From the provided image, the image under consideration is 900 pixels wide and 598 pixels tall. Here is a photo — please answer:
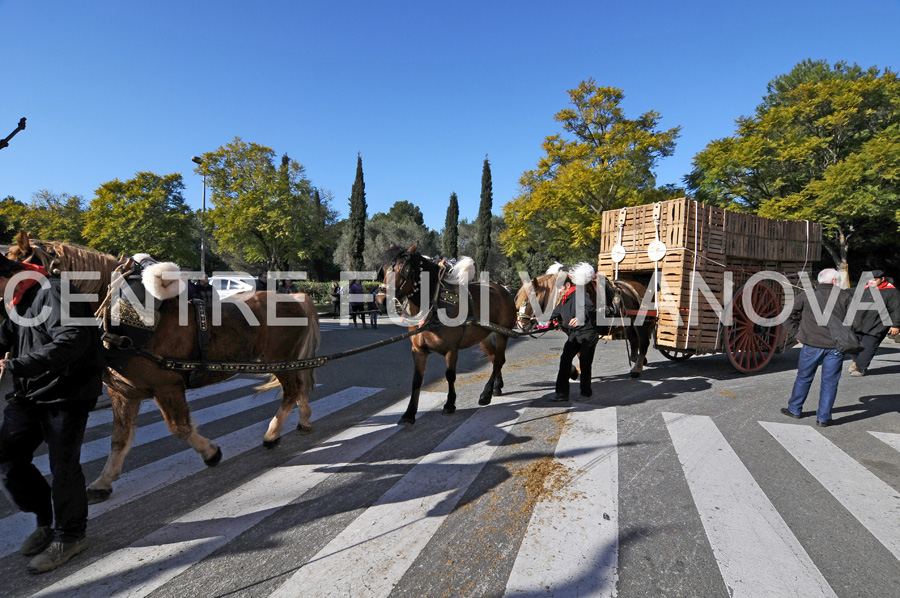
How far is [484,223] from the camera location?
4416 centimetres

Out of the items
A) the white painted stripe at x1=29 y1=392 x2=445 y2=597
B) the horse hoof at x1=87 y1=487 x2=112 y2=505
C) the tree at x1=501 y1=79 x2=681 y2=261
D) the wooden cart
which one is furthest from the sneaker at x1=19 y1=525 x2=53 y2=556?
the tree at x1=501 y1=79 x2=681 y2=261

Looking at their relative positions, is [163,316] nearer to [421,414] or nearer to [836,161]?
[421,414]

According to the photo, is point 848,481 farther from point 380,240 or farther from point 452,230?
point 452,230

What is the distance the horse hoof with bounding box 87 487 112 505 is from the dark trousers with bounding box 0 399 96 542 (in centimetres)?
67

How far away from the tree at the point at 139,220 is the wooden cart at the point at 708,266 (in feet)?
111

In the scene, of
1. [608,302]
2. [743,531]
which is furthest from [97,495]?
[608,302]

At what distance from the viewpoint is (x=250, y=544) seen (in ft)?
8.97

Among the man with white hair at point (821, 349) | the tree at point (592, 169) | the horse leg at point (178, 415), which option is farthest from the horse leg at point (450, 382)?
the tree at point (592, 169)

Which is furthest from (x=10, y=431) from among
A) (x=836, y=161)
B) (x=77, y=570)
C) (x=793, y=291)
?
(x=836, y=161)

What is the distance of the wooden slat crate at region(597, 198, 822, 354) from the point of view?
6.88 meters

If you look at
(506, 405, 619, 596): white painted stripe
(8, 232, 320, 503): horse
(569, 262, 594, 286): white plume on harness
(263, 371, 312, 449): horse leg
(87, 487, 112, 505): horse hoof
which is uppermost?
(569, 262, 594, 286): white plume on harness

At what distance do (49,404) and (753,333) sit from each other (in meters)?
9.30

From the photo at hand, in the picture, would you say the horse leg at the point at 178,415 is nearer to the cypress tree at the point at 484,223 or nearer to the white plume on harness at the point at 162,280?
the white plume on harness at the point at 162,280

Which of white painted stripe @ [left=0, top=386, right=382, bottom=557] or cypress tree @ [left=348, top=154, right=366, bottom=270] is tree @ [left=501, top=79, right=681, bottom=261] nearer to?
cypress tree @ [left=348, top=154, right=366, bottom=270]
